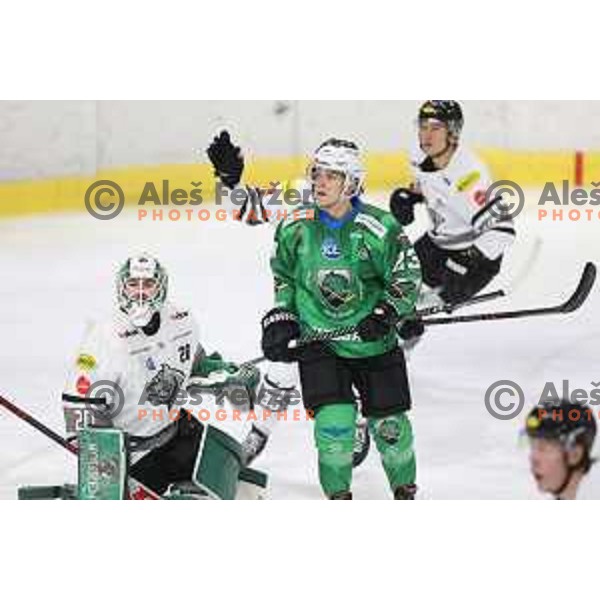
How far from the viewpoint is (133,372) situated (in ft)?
14.4

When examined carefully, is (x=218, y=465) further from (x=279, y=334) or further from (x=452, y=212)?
(x=452, y=212)

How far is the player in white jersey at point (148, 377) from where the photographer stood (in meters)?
4.37

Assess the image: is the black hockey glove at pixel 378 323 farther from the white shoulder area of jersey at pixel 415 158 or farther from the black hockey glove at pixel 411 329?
the white shoulder area of jersey at pixel 415 158

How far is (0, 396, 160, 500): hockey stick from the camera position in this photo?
4383 mm

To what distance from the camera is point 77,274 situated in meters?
4.32

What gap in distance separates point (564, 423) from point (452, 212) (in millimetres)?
644

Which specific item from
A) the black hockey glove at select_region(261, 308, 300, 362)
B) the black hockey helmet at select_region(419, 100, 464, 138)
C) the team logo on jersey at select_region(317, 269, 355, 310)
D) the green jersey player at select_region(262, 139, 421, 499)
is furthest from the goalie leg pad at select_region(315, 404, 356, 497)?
the black hockey helmet at select_region(419, 100, 464, 138)

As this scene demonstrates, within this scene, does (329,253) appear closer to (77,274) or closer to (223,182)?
(223,182)

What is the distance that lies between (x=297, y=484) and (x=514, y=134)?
111 cm

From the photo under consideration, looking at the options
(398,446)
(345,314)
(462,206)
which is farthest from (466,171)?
(398,446)

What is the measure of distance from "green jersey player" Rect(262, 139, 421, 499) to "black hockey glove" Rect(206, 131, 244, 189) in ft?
0.63

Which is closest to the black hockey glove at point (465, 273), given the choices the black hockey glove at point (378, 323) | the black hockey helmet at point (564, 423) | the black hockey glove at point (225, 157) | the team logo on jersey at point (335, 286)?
the black hockey glove at point (378, 323)

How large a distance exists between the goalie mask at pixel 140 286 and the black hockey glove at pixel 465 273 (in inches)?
30.1
